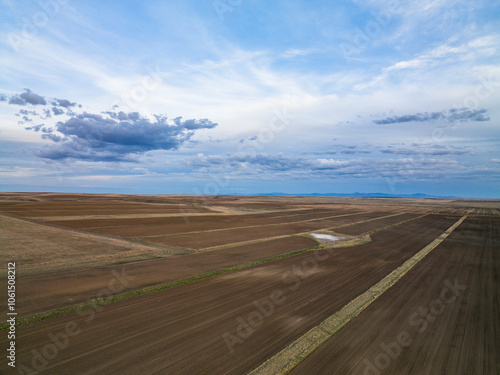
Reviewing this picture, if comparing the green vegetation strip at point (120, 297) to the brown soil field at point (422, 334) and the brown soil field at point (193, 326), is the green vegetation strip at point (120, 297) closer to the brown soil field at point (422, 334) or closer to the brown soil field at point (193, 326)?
the brown soil field at point (193, 326)

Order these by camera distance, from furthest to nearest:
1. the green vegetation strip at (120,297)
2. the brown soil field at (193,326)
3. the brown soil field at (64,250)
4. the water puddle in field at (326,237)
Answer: the water puddle in field at (326,237) < the brown soil field at (64,250) < the green vegetation strip at (120,297) < the brown soil field at (193,326)

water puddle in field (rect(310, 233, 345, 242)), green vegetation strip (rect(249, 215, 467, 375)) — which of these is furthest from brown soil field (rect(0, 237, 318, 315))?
green vegetation strip (rect(249, 215, 467, 375))

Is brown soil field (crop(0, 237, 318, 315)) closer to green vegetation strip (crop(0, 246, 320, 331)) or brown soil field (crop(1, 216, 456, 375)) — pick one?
green vegetation strip (crop(0, 246, 320, 331))

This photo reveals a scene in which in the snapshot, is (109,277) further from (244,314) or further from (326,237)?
(326,237)

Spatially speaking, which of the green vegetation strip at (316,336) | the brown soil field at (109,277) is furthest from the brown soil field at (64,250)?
the green vegetation strip at (316,336)

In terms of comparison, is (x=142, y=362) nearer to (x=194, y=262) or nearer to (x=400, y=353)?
(x=400, y=353)

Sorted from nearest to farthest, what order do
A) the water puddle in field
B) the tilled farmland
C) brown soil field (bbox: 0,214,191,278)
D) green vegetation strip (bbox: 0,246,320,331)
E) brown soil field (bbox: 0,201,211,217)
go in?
the tilled farmland < green vegetation strip (bbox: 0,246,320,331) < brown soil field (bbox: 0,214,191,278) < the water puddle in field < brown soil field (bbox: 0,201,211,217)

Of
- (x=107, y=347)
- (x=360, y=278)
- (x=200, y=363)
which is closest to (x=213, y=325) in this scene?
(x=200, y=363)
